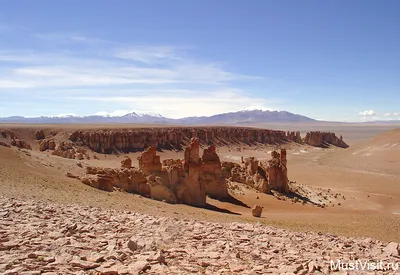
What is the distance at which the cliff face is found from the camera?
232 feet

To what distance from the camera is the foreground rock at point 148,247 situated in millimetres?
7402

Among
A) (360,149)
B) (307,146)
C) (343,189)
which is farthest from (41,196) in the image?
(307,146)

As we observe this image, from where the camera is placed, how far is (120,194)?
20.9 m

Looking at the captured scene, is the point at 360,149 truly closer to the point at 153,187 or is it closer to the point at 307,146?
the point at 307,146

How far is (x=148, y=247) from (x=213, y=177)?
69.8 ft

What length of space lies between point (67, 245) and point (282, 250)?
516cm

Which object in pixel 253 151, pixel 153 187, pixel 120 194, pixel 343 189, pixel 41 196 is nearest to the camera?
pixel 41 196

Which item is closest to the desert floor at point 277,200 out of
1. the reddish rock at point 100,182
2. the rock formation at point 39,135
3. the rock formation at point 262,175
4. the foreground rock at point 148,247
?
the reddish rock at point 100,182

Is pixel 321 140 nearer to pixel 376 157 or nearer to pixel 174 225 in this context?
pixel 376 157

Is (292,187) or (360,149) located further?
(360,149)

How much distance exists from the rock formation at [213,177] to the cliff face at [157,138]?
138 feet

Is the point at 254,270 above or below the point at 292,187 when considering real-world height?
above

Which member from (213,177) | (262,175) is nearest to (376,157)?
(262,175)

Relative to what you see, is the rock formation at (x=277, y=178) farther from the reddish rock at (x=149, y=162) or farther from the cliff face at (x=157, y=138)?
the cliff face at (x=157, y=138)
